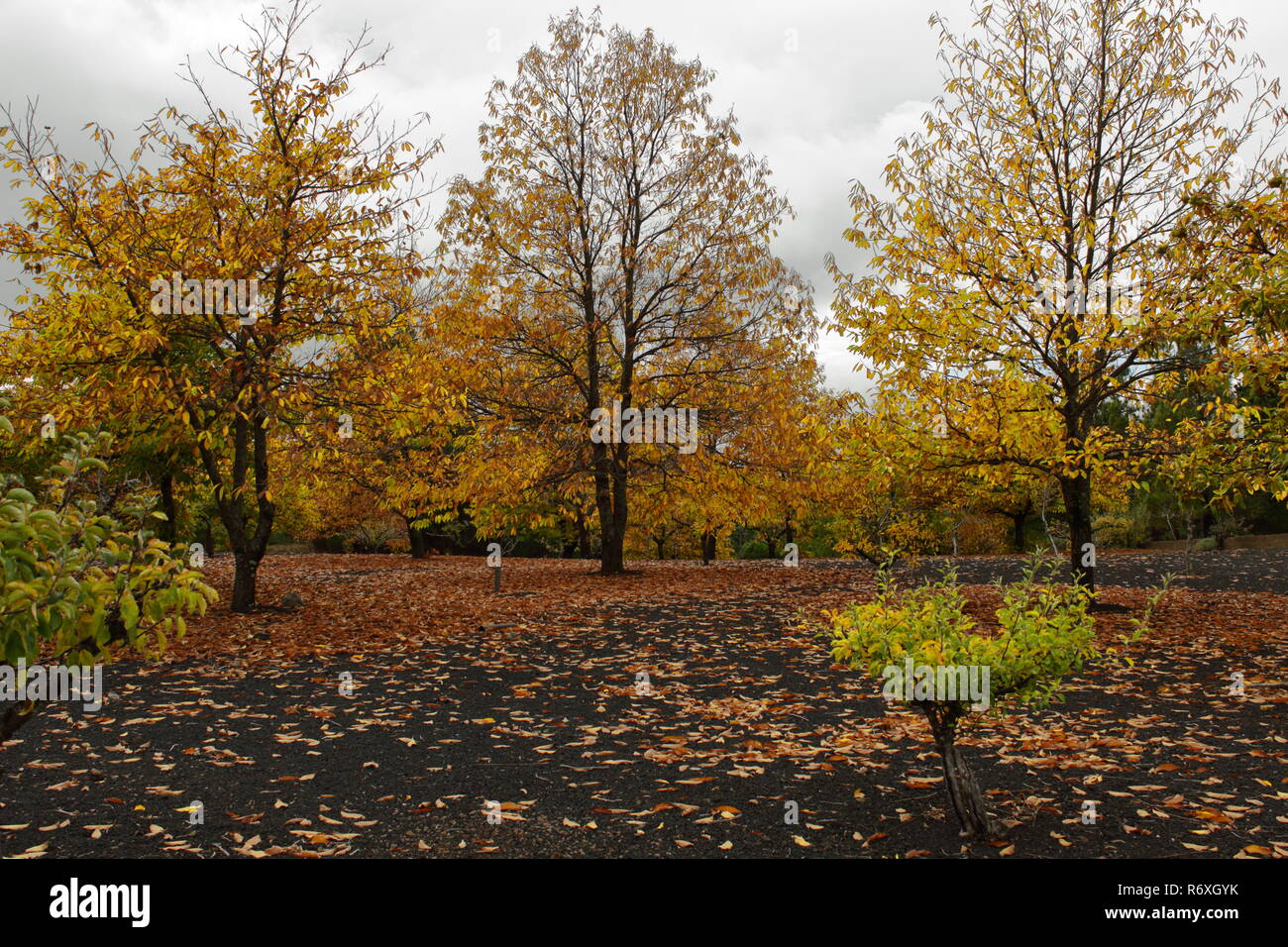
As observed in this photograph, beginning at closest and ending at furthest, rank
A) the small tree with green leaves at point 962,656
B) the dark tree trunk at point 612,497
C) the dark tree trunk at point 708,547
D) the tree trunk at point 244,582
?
the small tree with green leaves at point 962,656 → the tree trunk at point 244,582 → the dark tree trunk at point 612,497 → the dark tree trunk at point 708,547

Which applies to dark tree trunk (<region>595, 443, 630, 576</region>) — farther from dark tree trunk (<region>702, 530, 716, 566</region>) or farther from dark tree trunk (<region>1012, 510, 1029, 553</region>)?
dark tree trunk (<region>1012, 510, 1029, 553</region>)

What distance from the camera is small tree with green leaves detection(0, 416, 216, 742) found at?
2789 millimetres

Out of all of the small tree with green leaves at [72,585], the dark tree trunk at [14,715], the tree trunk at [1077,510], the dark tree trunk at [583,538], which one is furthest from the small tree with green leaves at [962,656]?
the dark tree trunk at [583,538]

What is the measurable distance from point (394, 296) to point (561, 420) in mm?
5279

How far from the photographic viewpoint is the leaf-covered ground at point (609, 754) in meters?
4.70

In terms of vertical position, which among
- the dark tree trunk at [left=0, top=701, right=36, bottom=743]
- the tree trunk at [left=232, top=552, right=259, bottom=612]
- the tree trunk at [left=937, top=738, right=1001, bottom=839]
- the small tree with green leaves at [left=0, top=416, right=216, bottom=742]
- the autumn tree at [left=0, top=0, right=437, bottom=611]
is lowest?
the tree trunk at [left=937, top=738, right=1001, bottom=839]

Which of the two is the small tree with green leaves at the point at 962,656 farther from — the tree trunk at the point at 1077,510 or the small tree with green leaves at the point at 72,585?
the tree trunk at the point at 1077,510

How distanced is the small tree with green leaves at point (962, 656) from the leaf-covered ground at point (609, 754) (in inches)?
23.3

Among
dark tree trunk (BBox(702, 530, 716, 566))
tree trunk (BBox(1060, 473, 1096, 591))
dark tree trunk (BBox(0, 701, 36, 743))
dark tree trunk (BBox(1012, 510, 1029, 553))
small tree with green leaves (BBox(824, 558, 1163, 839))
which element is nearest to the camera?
dark tree trunk (BBox(0, 701, 36, 743))

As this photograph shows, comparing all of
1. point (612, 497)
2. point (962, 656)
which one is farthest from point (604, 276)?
point (962, 656)

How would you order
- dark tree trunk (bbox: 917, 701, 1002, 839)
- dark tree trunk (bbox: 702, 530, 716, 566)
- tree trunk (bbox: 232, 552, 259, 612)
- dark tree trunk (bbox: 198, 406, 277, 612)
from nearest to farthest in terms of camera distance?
dark tree trunk (bbox: 917, 701, 1002, 839) < dark tree trunk (bbox: 198, 406, 277, 612) < tree trunk (bbox: 232, 552, 259, 612) < dark tree trunk (bbox: 702, 530, 716, 566)

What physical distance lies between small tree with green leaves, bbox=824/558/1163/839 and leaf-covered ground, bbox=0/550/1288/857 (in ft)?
1.94

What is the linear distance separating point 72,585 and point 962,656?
4021 millimetres

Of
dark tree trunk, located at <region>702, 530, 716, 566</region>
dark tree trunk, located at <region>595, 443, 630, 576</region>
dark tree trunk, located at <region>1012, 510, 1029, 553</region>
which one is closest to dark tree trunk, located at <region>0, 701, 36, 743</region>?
dark tree trunk, located at <region>595, 443, 630, 576</region>
